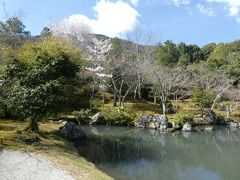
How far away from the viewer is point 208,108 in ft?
174

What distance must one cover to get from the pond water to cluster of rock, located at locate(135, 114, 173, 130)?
2.31m

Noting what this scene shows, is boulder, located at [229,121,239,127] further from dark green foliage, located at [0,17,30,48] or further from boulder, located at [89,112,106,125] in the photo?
dark green foliage, located at [0,17,30,48]

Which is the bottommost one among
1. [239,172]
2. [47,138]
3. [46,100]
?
[239,172]

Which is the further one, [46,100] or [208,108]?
[208,108]

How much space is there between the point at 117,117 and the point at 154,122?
4.59m

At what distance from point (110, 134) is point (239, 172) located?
16.5 metres

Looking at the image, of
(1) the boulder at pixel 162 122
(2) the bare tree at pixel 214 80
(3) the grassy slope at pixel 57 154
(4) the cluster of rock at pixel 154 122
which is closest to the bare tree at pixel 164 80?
(2) the bare tree at pixel 214 80

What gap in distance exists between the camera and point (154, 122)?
43812 millimetres

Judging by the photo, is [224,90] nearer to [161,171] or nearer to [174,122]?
[174,122]

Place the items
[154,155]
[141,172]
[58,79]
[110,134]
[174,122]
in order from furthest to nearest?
[174,122] < [110,134] < [154,155] < [58,79] < [141,172]

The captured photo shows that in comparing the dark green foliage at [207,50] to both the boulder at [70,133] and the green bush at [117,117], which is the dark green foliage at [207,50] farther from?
the boulder at [70,133]

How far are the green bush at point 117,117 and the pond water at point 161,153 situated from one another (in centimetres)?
213

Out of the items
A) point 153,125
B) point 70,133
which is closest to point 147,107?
point 153,125

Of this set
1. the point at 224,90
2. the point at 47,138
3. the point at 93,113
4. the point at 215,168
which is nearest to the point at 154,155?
the point at 215,168
